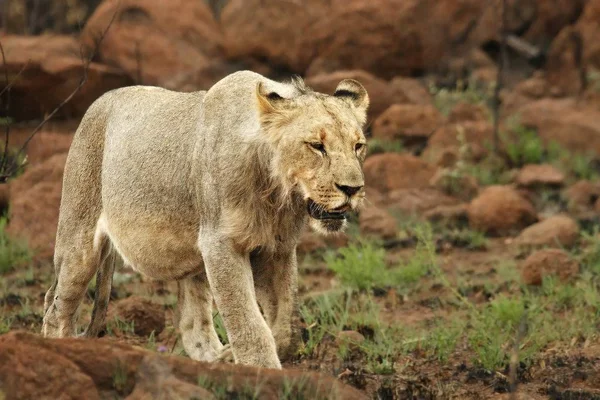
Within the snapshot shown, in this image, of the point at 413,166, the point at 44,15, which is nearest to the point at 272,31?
the point at 44,15

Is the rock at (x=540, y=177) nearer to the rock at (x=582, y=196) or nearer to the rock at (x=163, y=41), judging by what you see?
the rock at (x=582, y=196)

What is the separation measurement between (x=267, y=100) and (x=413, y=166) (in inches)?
235

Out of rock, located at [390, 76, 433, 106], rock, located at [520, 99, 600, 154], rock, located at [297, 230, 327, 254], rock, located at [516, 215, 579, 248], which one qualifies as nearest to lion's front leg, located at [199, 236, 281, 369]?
rock, located at [297, 230, 327, 254]

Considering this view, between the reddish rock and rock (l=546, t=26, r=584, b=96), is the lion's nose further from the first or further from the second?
rock (l=546, t=26, r=584, b=96)

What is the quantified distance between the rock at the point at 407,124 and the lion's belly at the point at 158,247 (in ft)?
20.3

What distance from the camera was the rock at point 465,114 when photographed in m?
11.9

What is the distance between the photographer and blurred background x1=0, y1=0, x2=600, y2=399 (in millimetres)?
6066

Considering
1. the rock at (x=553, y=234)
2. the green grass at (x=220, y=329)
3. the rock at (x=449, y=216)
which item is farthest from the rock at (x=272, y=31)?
the green grass at (x=220, y=329)

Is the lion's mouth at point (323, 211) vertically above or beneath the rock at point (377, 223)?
beneath

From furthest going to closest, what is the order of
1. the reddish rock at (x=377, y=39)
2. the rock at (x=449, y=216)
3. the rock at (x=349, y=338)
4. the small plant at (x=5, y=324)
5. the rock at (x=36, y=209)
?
1. the reddish rock at (x=377, y=39)
2. the rock at (x=449, y=216)
3. the rock at (x=36, y=209)
4. the rock at (x=349, y=338)
5. the small plant at (x=5, y=324)

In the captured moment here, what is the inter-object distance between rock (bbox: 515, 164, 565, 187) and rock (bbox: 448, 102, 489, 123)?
5.01 ft

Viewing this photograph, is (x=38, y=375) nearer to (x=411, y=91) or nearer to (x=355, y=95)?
(x=355, y=95)

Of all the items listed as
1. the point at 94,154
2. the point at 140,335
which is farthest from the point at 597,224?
the point at 94,154

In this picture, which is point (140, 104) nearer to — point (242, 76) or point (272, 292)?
point (242, 76)
